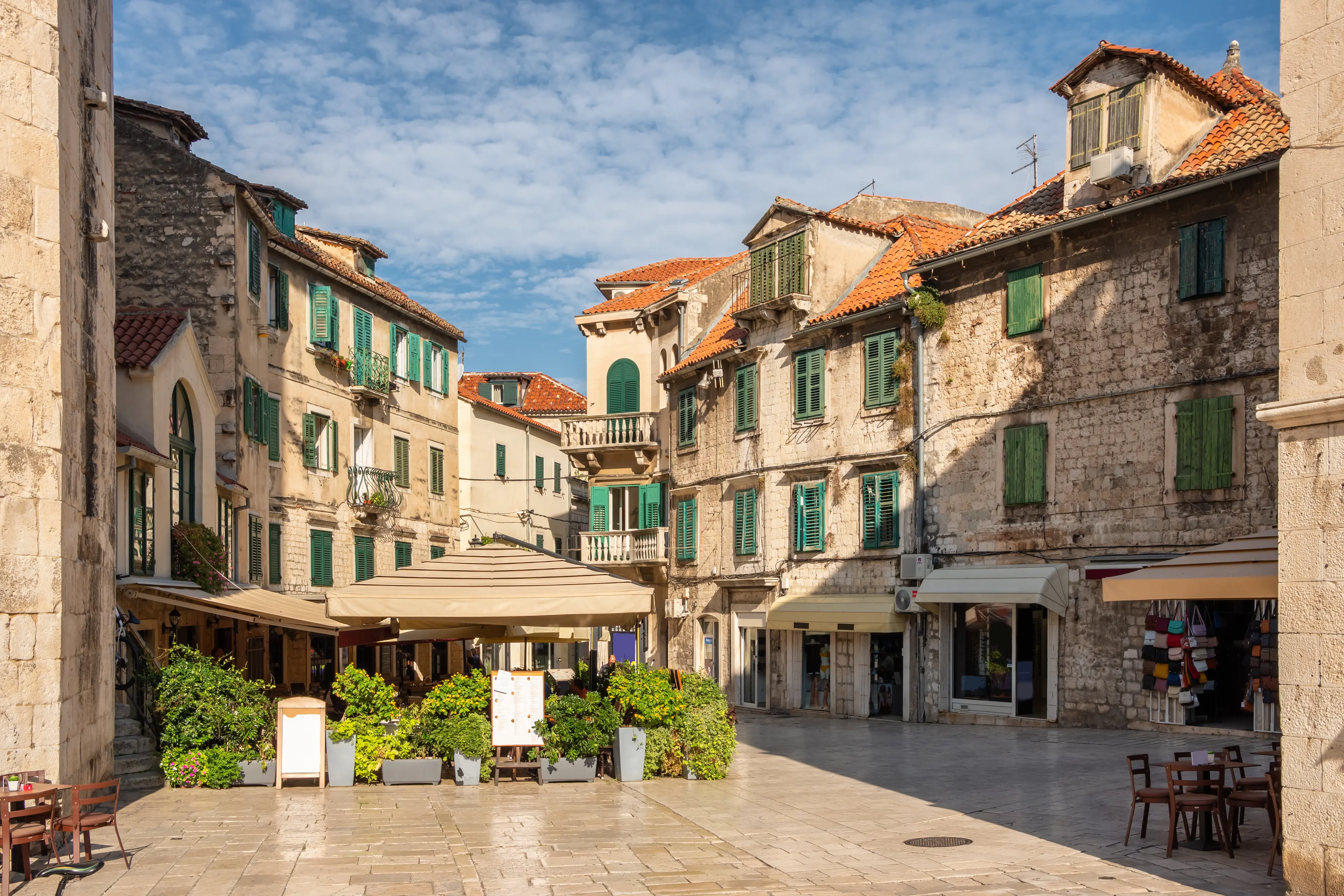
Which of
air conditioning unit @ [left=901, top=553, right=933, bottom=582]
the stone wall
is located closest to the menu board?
the stone wall

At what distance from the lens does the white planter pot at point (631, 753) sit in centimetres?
1602

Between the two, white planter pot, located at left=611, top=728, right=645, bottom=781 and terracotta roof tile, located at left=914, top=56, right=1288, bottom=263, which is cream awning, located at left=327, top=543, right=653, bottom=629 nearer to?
white planter pot, located at left=611, top=728, right=645, bottom=781

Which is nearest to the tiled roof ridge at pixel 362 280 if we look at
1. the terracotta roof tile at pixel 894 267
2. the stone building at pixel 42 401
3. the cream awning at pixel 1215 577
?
the terracotta roof tile at pixel 894 267

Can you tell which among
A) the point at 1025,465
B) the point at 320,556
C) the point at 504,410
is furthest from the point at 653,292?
the point at 1025,465

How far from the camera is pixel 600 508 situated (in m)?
37.1

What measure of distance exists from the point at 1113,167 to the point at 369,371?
18.6 m

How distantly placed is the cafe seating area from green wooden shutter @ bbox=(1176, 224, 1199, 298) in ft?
36.5

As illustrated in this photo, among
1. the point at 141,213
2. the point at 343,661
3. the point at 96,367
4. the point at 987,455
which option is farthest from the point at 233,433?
the point at 987,455

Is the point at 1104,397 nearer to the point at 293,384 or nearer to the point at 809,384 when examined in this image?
the point at 809,384

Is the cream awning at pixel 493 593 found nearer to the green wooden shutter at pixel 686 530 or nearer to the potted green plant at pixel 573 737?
the potted green plant at pixel 573 737

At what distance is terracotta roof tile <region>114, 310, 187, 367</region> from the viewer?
61.8ft

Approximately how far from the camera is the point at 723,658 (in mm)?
33000

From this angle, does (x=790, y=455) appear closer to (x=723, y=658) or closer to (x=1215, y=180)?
(x=723, y=658)

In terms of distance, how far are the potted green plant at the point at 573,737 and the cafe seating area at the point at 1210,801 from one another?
6416mm
